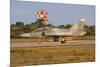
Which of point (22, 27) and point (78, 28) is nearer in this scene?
point (22, 27)

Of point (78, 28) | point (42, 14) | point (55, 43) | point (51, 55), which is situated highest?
point (42, 14)

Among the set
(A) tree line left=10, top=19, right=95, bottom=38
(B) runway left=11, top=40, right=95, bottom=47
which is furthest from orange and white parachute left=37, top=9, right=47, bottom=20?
(B) runway left=11, top=40, right=95, bottom=47

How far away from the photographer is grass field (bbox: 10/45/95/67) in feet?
6.61

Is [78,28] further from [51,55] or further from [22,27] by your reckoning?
[22,27]

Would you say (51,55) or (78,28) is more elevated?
(78,28)

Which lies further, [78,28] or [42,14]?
[78,28]

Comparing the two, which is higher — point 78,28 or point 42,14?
point 42,14

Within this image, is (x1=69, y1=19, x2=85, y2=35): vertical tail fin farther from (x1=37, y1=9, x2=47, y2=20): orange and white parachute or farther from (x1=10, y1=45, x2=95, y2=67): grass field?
(x1=37, y1=9, x2=47, y2=20): orange and white parachute

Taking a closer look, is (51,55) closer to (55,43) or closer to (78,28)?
(55,43)

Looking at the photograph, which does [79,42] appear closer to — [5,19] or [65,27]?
[65,27]

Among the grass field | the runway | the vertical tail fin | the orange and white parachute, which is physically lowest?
the grass field

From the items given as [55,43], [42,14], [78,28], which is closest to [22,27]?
[42,14]

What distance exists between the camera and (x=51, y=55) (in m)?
2.12
